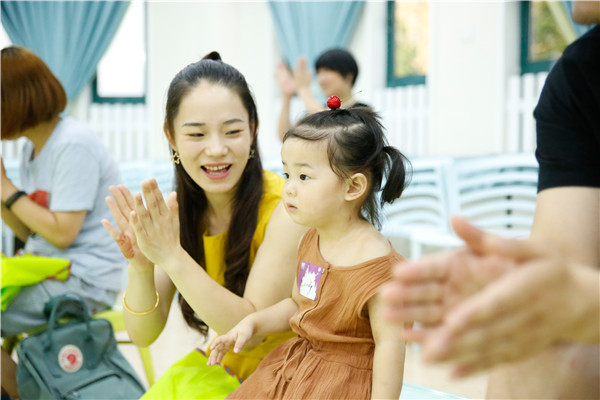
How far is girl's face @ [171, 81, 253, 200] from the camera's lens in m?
1.46

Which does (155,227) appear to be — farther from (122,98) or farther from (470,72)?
(122,98)

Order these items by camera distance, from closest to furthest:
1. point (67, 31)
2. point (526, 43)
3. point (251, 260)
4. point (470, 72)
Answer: point (251, 260) < point (526, 43) < point (470, 72) < point (67, 31)

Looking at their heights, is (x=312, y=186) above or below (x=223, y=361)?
above

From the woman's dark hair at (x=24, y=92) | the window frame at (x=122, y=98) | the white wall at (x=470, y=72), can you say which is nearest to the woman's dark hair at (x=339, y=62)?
the woman's dark hair at (x=24, y=92)

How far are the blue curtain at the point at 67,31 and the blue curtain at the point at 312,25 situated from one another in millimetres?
2079

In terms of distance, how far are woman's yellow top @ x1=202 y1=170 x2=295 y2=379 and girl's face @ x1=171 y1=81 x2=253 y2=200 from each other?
120 mm

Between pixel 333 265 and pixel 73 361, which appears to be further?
pixel 73 361

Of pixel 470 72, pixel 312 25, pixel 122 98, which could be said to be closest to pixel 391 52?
pixel 312 25

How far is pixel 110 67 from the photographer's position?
7.72 m

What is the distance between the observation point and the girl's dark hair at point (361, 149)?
4.08 feet

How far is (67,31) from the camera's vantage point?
731cm

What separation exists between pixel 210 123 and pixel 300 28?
5.36 m

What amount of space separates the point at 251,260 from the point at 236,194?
0.56ft

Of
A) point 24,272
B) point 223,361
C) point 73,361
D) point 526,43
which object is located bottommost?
point 73,361
